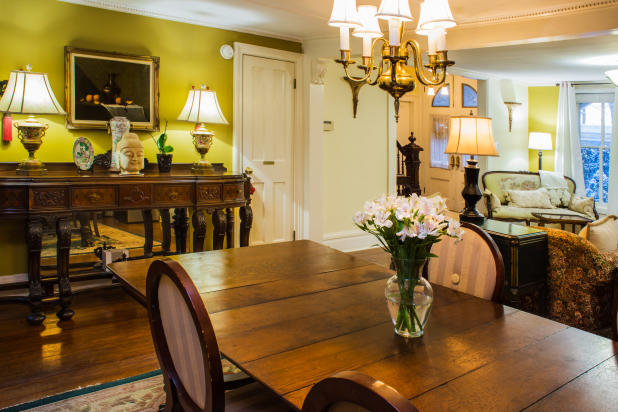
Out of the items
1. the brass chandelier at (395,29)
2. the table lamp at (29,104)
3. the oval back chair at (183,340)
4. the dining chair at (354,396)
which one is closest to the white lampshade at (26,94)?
the table lamp at (29,104)

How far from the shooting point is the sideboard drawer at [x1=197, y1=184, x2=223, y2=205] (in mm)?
4020

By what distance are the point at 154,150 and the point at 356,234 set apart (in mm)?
2704

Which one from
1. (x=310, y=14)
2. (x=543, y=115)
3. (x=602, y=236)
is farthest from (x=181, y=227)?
(x=543, y=115)

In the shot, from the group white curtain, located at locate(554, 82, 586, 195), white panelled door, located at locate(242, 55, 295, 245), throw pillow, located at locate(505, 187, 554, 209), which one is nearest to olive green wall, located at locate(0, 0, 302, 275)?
white panelled door, located at locate(242, 55, 295, 245)

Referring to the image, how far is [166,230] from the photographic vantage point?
4.44 meters

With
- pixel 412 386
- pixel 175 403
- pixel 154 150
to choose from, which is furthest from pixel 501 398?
pixel 154 150

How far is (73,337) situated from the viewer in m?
3.19

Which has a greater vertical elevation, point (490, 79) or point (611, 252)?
point (490, 79)

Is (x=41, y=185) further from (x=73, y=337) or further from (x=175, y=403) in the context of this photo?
(x=175, y=403)

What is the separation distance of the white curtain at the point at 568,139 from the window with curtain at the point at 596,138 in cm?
18

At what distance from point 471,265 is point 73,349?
233 centimetres

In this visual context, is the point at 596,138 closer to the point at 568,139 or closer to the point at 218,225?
the point at 568,139

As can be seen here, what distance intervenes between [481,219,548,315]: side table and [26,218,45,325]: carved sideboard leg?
2936mm

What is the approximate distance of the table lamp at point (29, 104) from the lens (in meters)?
3.46
